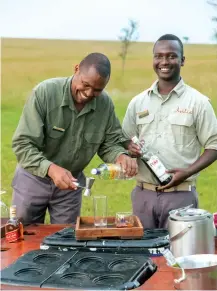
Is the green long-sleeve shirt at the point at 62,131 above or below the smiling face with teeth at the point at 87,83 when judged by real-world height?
below

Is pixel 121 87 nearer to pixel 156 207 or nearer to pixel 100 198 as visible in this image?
pixel 156 207

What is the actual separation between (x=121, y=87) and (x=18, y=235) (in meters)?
3.87

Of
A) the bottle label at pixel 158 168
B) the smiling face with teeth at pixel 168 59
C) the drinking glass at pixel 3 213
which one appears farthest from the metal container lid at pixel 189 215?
the smiling face with teeth at pixel 168 59

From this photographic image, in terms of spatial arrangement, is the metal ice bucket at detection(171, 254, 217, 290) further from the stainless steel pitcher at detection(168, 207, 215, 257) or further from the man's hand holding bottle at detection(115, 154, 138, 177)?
the man's hand holding bottle at detection(115, 154, 138, 177)

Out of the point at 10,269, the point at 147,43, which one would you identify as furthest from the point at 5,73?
the point at 10,269

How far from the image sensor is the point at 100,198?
9.14ft

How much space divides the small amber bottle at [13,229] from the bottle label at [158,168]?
961 millimetres

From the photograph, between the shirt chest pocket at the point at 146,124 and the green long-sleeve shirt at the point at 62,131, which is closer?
the green long-sleeve shirt at the point at 62,131

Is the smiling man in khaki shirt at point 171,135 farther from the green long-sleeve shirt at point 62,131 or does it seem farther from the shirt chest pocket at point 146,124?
the green long-sleeve shirt at point 62,131

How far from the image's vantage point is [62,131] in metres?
3.19

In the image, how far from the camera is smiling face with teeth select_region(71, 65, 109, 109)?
2.93 m

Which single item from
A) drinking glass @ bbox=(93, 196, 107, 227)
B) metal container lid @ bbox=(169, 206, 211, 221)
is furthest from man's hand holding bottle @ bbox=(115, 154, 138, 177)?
metal container lid @ bbox=(169, 206, 211, 221)

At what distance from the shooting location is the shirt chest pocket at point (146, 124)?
347cm

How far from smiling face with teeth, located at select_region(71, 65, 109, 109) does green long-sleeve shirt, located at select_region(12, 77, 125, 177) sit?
113 mm
